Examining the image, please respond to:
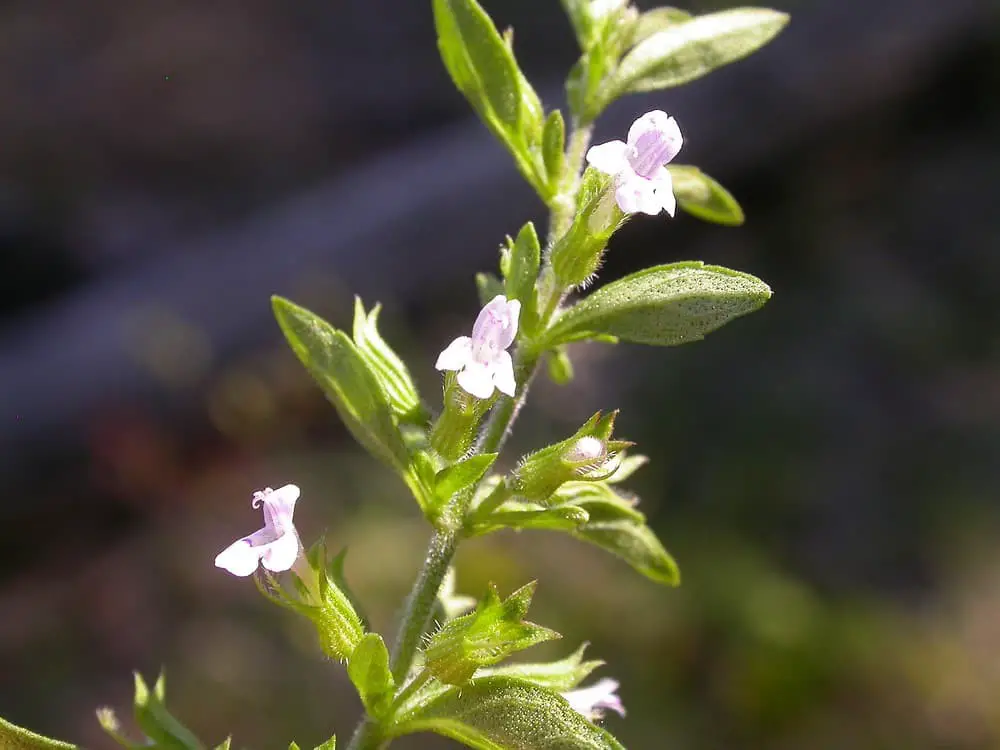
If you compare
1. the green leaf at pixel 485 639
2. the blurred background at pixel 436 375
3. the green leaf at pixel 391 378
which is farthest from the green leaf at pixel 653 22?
the blurred background at pixel 436 375

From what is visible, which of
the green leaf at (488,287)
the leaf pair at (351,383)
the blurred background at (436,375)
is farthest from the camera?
the blurred background at (436,375)

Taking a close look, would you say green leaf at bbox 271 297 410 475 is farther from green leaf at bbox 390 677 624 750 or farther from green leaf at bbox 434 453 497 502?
green leaf at bbox 390 677 624 750

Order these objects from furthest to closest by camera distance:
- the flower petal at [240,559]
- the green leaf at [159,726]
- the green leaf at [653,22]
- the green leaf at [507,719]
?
the green leaf at [653,22], the green leaf at [159,726], the green leaf at [507,719], the flower petal at [240,559]

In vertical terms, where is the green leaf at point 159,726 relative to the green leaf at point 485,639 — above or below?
below

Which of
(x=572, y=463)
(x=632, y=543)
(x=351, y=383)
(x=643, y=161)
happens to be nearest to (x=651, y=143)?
(x=643, y=161)

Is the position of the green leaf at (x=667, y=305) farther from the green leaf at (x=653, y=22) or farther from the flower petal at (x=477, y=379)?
the green leaf at (x=653, y=22)

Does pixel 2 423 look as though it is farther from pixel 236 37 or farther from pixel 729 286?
pixel 729 286

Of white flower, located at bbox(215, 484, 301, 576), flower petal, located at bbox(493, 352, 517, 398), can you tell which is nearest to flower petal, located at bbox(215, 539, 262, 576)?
white flower, located at bbox(215, 484, 301, 576)

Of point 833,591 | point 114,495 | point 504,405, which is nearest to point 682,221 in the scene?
point 833,591
